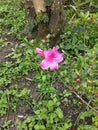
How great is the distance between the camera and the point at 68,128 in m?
2.46

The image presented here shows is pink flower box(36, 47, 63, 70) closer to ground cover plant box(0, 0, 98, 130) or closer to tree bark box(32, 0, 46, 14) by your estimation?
ground cover plant box(0, 0, 98, 130)

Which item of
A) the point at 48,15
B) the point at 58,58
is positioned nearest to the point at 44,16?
the point at 48,15

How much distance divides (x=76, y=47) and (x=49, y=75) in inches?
19.6

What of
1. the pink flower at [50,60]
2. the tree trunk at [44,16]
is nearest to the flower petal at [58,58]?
the pink flower at [50,60]

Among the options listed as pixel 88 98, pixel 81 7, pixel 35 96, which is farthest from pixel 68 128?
pixel 81 7

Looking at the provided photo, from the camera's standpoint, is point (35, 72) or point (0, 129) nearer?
point (0, 129)

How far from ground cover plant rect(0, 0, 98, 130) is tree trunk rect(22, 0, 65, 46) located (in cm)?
13

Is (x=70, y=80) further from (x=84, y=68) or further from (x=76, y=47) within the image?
(x=76, y=47)

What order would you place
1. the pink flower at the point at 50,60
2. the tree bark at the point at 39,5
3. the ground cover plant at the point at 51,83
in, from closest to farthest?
the pink flower at the point at 50,60 → the ground cover plant at the point at 51,83 → the tree bark at the point at 39,5

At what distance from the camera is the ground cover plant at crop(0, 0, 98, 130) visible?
2352 mm

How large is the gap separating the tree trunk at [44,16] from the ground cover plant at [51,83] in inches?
5.0

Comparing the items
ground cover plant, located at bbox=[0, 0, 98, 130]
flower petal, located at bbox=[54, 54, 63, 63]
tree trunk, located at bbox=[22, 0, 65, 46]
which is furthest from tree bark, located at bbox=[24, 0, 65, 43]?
flower petal, located at bbox=[54, 54, 63, 63]

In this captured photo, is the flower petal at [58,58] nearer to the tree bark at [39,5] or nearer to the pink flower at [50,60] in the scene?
the pink flower at [50,60]

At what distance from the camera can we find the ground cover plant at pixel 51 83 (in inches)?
92.6
